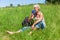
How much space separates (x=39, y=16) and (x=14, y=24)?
7.08 feet

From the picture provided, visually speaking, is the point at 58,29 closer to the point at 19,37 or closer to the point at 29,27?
the point at 29,27

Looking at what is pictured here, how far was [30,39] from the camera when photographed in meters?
8.11

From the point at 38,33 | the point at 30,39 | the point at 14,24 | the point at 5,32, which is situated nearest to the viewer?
the point at 30,39

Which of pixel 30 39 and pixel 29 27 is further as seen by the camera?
pixel 29 27

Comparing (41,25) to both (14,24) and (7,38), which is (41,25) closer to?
(7,38)

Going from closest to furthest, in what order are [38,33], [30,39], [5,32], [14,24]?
[30,39], [38,33], [5,32], [14,24]

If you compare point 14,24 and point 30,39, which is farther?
point 14,24

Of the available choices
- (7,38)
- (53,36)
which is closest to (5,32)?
(7,38)

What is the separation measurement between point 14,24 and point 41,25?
2.20 metres

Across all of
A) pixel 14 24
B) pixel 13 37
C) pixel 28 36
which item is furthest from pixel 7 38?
pixel 14 24

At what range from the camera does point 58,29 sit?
969 centimetres

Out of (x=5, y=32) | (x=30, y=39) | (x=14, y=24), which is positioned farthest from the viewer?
(x=14, y=24)

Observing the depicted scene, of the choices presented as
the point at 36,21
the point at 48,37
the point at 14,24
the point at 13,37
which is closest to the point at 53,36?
the point at 48,37

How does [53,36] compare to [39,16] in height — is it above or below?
below
